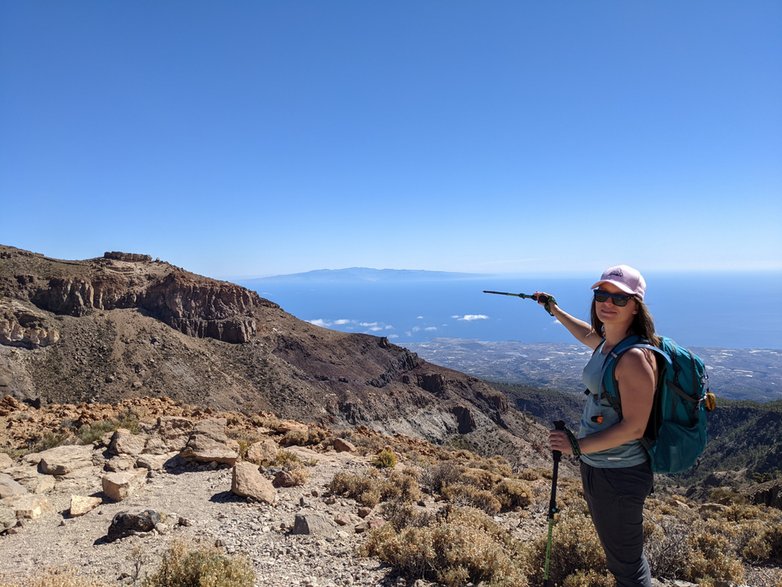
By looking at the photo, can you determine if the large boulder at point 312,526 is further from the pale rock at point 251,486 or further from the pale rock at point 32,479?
the pale rock at point 32,479

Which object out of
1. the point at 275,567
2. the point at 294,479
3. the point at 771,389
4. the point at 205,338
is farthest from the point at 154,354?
the point at 771,389

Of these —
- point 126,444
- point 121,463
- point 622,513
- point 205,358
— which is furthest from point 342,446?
point 205,358

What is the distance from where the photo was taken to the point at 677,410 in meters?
2.56

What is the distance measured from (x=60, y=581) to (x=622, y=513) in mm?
4123

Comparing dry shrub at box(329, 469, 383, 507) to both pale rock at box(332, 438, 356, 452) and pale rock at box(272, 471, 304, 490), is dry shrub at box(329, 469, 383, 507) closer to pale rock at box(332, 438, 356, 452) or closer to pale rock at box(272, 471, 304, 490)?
pale rock at box(272, 471, 304, 490)

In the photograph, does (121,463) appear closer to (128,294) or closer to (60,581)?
(60,581)

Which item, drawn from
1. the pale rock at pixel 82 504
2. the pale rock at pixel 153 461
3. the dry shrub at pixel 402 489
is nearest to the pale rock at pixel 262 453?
the pale rock at pixel 153 461

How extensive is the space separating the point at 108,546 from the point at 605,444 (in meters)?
5.01

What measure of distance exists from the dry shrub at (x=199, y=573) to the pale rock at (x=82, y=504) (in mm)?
2662

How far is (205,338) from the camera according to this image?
135 ft

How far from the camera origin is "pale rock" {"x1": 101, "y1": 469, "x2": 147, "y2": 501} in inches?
244

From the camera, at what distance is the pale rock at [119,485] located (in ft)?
20.3

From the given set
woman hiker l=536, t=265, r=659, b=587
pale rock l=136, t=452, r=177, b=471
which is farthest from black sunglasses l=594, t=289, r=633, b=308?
pale rock l=136, t=452, r=177, b=471

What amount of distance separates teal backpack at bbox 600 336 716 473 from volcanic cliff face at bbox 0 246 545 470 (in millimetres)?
30990
